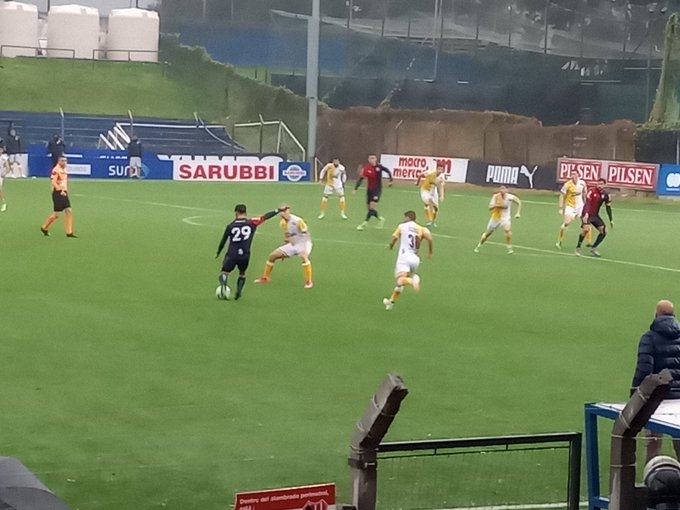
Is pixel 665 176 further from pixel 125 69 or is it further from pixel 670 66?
pixel 125 69

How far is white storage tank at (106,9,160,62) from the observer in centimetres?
8044

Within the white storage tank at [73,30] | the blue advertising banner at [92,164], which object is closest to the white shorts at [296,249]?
the blue advertising banner at [92,164]

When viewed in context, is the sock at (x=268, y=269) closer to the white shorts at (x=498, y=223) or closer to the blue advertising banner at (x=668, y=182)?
the white shorts at (x=498, y=223)

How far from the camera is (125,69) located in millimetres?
78062

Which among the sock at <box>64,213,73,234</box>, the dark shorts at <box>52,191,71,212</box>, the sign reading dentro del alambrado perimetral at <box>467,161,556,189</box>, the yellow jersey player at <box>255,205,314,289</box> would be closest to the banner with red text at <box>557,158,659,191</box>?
the sign reading dentro del alambrado perimetral at <box>467,161,556,189</box>

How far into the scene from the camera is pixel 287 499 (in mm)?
5641

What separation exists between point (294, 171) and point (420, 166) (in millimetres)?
5937

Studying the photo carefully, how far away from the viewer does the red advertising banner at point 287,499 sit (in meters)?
5.61

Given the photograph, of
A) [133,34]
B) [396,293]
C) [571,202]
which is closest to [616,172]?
[571,202]

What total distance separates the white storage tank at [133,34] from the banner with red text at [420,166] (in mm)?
22794

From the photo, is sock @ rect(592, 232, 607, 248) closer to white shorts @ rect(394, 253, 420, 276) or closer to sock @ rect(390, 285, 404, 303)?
white shorts @ rect(394, 253, 420, 276)

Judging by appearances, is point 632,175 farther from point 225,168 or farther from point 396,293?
point 396,293

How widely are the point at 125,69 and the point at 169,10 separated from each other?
34.8ft

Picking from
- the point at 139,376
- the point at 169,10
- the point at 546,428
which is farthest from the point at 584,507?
the point at 169,10
